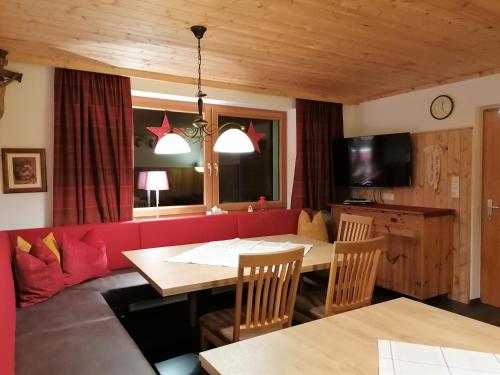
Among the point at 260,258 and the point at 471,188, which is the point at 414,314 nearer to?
the point at 260,258

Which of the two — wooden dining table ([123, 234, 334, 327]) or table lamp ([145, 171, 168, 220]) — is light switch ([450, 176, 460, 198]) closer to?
wooden dining table ([123, 234, 334, 327])

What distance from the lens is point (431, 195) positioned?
12.8ft

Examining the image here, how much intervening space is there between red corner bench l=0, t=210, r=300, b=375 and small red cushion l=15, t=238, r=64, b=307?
7 cm

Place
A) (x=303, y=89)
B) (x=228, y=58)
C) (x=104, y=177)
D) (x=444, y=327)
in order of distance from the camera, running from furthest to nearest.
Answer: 1. (x=303, y=89)
2. (x=104, y=177)
3. (x=228, y=58)
4. (x=444, y=327)

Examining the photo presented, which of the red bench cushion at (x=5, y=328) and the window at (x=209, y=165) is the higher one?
the window at (x=209, y=165)

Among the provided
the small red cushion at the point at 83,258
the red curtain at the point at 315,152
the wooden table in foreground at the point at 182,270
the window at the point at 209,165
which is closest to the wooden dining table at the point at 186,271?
the wooden table in foreground at the point at 182,270

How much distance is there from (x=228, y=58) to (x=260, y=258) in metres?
1.94

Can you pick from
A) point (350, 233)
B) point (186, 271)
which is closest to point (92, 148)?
point (186, 271)

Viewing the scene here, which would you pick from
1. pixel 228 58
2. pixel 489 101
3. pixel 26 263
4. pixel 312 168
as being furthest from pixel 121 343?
pixel 489 101

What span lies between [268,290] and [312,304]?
58cm

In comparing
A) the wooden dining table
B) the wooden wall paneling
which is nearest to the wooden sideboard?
the wooden wall paneling

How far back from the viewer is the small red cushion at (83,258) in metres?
2.72

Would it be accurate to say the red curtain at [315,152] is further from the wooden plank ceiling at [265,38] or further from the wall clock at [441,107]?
the wall clock at [441,107]

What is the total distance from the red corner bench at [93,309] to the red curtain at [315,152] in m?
0.74
